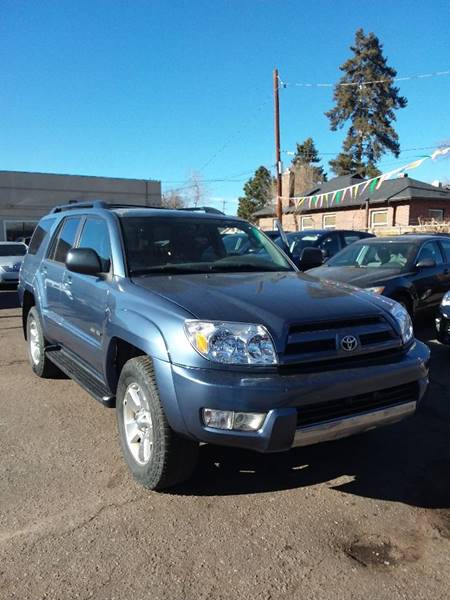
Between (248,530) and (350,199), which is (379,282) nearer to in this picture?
(248,530)

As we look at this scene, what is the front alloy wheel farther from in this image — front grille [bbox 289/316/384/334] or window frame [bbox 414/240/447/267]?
window frame [bbox 414/240/447/267]

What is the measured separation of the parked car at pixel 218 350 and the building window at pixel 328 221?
101 feet

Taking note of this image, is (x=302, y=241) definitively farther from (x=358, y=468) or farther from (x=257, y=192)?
(x=257, y=192)

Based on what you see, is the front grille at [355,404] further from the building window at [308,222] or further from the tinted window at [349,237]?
the building window at [308,222]

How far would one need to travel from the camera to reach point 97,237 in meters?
4.25

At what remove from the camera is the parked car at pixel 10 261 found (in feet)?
50.3

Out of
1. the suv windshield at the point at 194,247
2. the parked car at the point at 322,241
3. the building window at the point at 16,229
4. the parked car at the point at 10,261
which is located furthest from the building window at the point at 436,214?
the suv windshield at the point at 194,247

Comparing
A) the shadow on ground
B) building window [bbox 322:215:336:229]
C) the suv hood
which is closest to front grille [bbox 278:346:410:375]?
the suv hood

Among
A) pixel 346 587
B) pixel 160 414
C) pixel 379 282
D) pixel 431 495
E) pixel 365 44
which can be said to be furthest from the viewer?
pixel 365 44

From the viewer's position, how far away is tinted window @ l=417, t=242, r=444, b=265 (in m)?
8.34

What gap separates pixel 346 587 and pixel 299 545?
36cm

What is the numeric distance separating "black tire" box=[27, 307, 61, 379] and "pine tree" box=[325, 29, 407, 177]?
4822 centimetres

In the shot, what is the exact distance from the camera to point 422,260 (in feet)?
26.4

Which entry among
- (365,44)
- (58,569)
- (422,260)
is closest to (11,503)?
(58,569)
